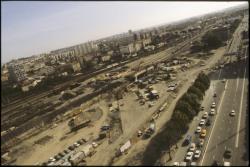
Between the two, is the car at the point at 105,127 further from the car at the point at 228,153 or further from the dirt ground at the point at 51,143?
the car at the point at 228,153

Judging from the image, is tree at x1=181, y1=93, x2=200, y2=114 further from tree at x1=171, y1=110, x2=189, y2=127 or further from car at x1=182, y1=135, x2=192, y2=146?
car at x1=182, y1=135, x2=192, y2=146

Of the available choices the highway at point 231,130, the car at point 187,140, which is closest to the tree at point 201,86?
the highway at point 231,130

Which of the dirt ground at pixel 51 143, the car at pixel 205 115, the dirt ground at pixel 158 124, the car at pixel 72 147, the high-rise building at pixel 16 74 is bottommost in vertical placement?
the dirt ground at pixel 51 143

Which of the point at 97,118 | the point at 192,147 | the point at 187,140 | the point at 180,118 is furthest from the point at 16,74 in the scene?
the point at 192,147

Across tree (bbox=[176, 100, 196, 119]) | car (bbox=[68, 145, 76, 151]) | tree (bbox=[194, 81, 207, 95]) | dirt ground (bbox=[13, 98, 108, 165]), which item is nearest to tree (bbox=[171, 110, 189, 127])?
tree (bbox=[176, 100, 196, 119])

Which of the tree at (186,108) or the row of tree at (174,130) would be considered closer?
the row of tree at (174,130)

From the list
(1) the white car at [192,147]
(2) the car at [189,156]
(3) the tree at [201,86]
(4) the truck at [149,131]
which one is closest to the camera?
(2) the car at [189,156]

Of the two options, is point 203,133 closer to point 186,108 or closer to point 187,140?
point 187,140

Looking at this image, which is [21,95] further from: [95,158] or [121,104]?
[95,158]
